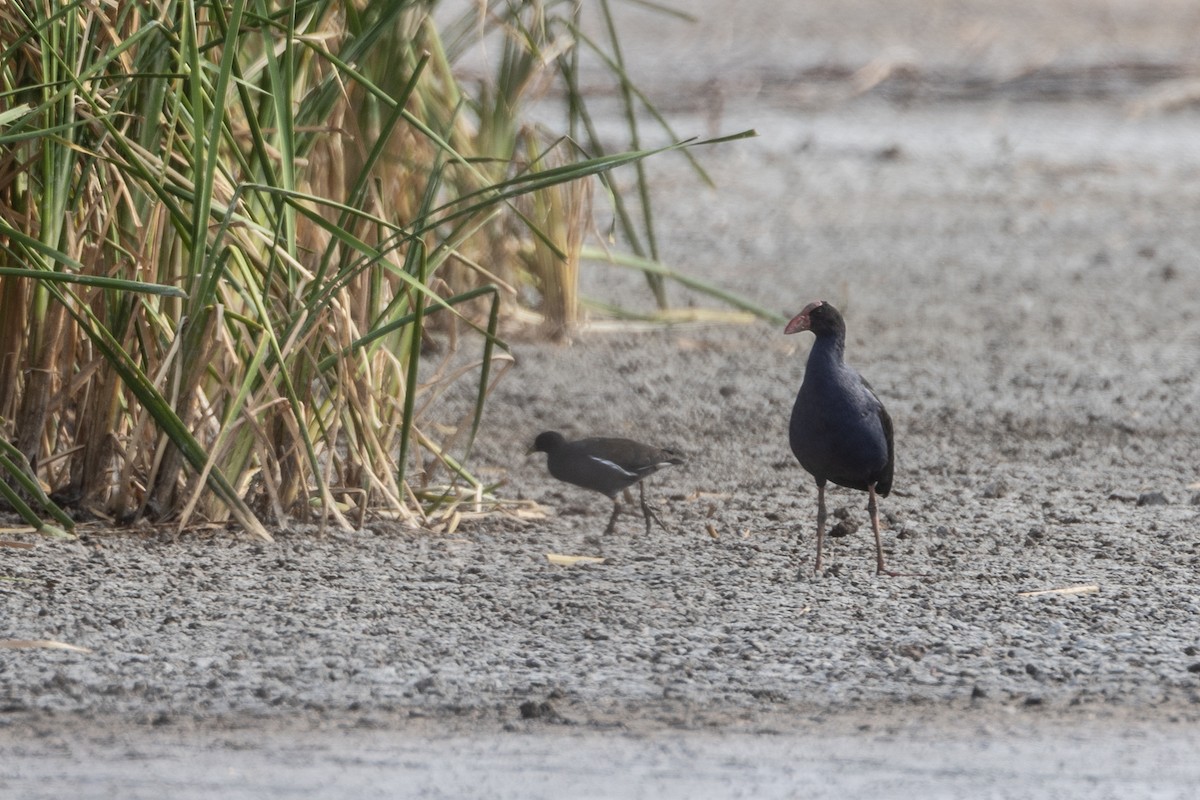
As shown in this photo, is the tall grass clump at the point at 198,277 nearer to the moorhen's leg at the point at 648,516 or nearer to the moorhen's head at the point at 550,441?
the moorhen's head at the point at 550,441

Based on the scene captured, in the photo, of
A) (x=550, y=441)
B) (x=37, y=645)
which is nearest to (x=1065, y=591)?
(x=550, y=441)

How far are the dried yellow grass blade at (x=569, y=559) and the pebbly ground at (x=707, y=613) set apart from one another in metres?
0.03

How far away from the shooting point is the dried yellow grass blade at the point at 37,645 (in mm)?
3521

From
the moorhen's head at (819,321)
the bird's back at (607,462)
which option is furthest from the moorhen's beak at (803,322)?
the bird's back at (607,462)

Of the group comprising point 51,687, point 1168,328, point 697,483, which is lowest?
point 51,687

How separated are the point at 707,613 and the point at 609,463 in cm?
78

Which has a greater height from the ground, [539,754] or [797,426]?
[797,426]

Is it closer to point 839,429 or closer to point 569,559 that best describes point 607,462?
point 569,559

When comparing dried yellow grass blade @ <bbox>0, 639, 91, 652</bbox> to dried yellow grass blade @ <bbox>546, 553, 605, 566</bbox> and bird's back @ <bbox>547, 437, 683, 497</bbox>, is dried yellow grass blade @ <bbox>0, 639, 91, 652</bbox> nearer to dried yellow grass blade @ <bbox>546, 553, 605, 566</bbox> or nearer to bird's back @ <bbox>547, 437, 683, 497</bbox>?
dried yellow grass blade @ <bbox>546, 553, 605, 566</bbox>

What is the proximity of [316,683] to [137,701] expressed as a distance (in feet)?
1.07

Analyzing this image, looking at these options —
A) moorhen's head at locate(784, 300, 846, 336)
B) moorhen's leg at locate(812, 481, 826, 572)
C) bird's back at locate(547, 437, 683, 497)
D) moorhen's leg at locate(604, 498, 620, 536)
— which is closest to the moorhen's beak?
moorhen's head at locate(784, 300, 846, 336)

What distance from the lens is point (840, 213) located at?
1023cm

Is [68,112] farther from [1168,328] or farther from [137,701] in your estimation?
[1168,328]

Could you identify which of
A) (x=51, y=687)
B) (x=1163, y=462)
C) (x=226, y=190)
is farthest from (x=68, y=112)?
(x=1163, y=462)
